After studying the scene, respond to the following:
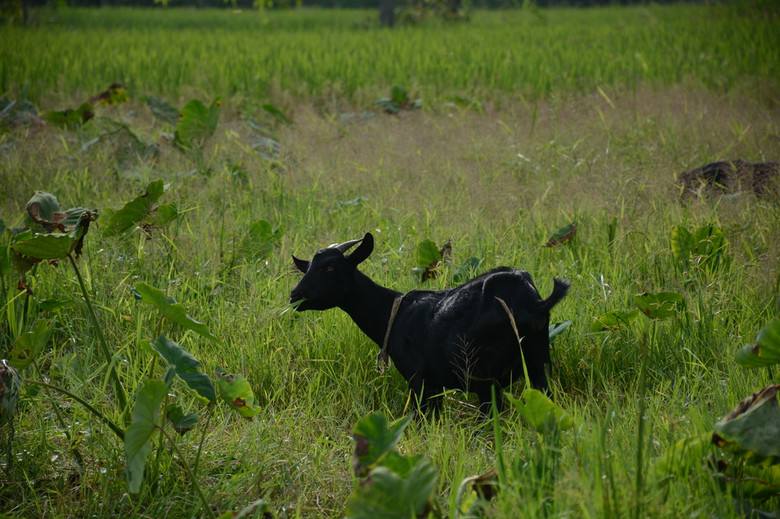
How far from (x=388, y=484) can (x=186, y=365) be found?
868 millimetres

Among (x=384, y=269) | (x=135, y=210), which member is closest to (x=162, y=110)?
(x=384, y=269)

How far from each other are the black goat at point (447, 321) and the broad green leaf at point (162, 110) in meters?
4.29

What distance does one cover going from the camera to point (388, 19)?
23.1 metres

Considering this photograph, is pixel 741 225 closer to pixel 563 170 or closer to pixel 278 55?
pixel 563 170

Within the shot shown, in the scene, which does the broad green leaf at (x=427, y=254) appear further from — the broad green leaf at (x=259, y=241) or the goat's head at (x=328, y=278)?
the broad green leaf at (x=259, y=241)

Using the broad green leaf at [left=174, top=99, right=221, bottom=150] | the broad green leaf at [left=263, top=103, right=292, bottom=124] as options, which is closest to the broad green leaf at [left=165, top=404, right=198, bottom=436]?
the broad green leaf at [left=174, top=99, right=221, bottom=150]

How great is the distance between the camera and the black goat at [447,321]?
2791 millimetres

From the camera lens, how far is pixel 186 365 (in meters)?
2.38

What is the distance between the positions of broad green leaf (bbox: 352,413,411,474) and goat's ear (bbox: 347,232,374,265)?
3.73 feet

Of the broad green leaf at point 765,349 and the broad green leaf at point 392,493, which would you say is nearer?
the broad green leaf at point 392,493

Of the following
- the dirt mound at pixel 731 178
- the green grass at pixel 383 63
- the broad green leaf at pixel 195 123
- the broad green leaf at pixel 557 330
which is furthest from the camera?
the green grass at pixel 383 63

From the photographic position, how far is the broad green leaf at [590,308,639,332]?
118 inches

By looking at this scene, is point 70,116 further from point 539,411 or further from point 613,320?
point 539,411

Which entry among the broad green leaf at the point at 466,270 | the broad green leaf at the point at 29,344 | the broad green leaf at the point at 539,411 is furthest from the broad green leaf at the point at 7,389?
the broad green leaf at the point at 466,270
